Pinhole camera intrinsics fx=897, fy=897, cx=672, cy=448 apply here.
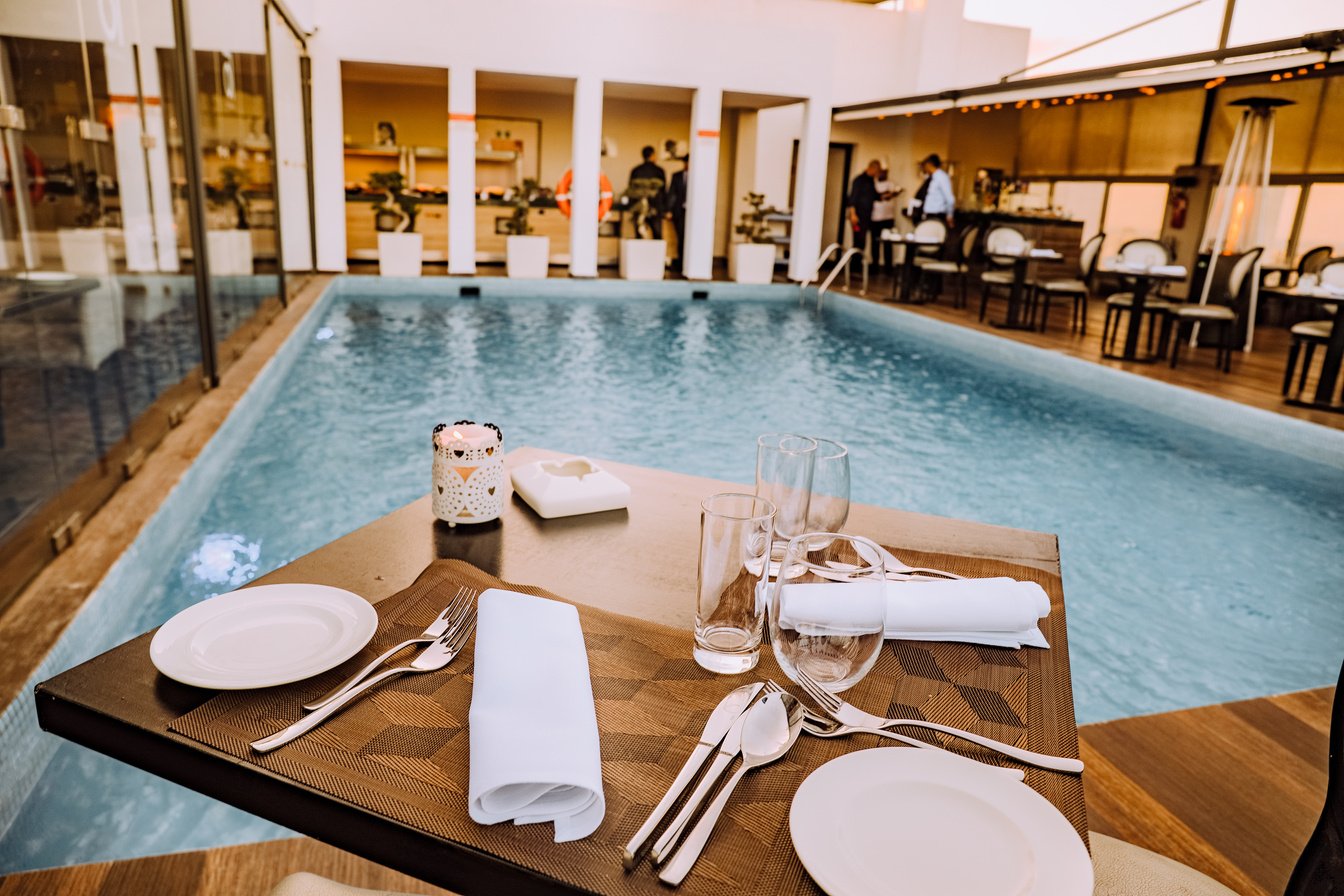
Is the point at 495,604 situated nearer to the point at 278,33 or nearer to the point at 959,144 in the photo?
the point at 278,33

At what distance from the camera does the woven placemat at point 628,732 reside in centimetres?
66

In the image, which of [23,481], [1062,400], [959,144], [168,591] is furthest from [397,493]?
[959,144]

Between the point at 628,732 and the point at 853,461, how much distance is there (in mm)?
3775

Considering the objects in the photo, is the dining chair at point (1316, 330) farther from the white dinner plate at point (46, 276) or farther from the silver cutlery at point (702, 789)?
the white dinner plate at point (46, 276)

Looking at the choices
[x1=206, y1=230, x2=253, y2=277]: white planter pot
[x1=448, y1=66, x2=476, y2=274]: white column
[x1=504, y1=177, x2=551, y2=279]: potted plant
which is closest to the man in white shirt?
[x1=504, y1=177, x2=551, y2=279]: potted plant

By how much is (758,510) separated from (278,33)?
8719mm

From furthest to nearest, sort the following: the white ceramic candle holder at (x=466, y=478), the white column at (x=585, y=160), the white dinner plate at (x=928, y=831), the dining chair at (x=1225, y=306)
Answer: the white column at (x=585, y=160) < the dining chair at (x=1225, y=306) < the white ceramic candle holder at (x=466, y=478) < the white dinner plate at (x=928, y=831)

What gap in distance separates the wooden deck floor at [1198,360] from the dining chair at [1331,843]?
5259 mm

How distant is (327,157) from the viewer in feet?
33.7

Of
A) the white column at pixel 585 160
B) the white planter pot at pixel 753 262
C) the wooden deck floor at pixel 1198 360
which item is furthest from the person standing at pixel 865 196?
the white column at pixel 585 160

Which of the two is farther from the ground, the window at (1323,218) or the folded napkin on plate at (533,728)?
the window at (1323,218)

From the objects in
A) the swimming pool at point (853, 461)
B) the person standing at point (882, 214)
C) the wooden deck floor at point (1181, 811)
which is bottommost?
the swimming pool at point (853, 461)

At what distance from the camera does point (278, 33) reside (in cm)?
796

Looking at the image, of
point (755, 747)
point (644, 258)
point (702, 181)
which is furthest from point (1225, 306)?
point (755, 747)
